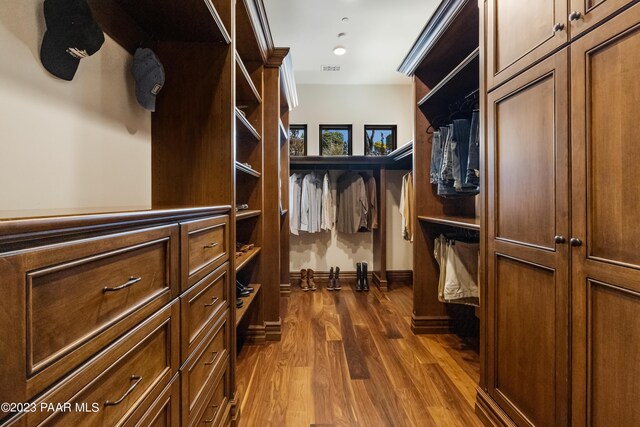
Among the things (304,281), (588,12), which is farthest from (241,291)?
(588,12)

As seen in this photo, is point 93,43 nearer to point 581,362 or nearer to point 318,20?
point 581,362

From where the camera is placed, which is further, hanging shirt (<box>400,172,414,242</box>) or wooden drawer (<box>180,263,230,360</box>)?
hanging shirt (<box>400,172,414,242</box>)

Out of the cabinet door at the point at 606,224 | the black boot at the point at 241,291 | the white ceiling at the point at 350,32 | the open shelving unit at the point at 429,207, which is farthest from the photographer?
the white ceiling at the point at 350,32

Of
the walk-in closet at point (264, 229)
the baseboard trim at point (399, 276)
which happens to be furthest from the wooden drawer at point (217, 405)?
the baseboard trim at point (399, 276)

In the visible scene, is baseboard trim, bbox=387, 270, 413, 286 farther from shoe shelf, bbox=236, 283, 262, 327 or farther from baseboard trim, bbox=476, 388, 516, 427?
baseboard trim, bbox=476, 388, 516, 427

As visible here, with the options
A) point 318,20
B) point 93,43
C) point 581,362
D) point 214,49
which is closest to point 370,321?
point 581,362

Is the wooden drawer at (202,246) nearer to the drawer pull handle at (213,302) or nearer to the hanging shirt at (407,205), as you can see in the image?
the drawer pull handle at (213,302)

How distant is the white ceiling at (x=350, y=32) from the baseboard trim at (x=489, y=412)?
2.80m

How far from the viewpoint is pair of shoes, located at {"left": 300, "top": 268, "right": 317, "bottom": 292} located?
3.66m

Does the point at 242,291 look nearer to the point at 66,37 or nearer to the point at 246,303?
the point at 246,303

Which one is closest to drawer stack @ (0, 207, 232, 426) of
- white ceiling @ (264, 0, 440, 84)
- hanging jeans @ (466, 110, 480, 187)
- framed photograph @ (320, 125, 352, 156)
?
hanging jeans @ (466, 110, 480, 187)

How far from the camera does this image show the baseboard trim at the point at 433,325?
2.38 m

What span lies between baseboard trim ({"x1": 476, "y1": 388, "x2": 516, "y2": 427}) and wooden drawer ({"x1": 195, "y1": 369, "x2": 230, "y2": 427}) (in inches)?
47.3

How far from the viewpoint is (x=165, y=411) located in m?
0.80
